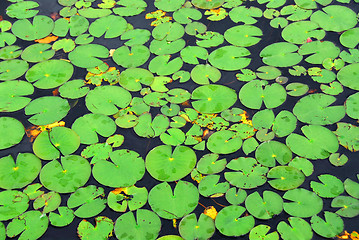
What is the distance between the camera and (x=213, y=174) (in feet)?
10.6

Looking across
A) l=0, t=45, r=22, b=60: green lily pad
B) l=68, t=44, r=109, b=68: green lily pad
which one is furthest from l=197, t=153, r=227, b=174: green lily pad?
l=0, t=45, r=22, b=60: green lily pad

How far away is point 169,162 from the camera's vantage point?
330cm

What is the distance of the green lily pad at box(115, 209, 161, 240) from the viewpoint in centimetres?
293

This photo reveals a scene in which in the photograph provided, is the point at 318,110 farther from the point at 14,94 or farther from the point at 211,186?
the point at 14,94

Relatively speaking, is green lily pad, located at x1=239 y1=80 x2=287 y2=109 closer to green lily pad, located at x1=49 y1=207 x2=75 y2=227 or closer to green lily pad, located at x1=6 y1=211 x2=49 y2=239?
green lily pad, located at x1=49 y1=207 x2=75 y2=227

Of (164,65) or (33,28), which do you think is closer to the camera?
(164,65)

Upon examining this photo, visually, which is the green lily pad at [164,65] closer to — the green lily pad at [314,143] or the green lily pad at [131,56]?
the green lily pad at [131,56]

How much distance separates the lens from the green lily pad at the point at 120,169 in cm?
323

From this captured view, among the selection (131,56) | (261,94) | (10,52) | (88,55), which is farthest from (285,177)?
(10,52)

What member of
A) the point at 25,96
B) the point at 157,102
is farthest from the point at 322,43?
the point at 25,96

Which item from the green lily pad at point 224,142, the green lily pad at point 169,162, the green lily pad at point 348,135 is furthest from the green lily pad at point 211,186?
the green lily pad at point 348,135

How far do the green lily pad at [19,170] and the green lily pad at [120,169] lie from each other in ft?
1.58

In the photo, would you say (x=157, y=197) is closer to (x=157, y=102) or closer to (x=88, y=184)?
(x=88, y=184)

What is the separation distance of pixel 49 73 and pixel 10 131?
27.8 inches
